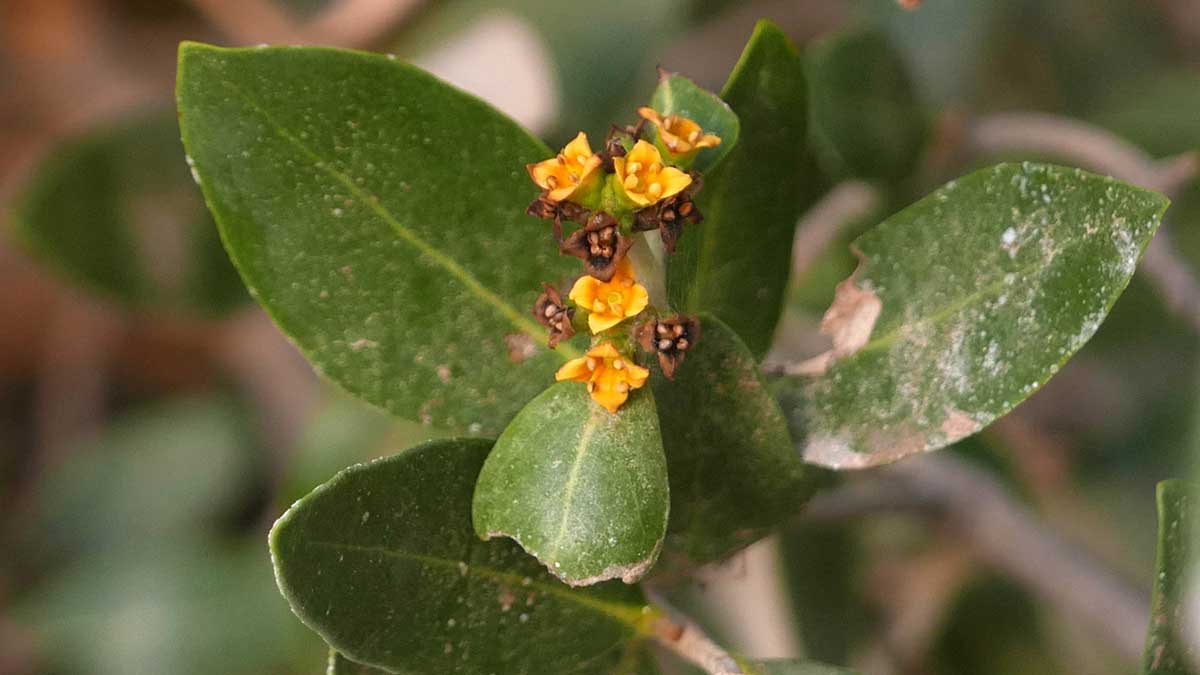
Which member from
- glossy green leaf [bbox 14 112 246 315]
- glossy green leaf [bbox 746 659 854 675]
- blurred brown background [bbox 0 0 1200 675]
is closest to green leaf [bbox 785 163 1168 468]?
glossy green leaf [bbox 746 659 854 675]

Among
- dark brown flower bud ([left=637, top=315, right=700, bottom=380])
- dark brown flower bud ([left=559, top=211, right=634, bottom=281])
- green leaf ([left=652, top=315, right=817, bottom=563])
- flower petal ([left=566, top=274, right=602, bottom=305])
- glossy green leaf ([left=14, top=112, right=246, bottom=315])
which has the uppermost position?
dark brown flower bud ([left=559, top=211, right=634, bottom=281])

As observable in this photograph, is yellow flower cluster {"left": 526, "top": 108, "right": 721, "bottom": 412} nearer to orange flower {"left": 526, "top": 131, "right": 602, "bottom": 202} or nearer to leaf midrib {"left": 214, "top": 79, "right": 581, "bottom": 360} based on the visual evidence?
orange flower {"left": 526, "top": 131, "right": 602, "bottom": 202}

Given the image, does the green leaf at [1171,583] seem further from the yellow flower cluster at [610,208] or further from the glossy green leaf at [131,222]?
the glossy green leaf at [131,222]

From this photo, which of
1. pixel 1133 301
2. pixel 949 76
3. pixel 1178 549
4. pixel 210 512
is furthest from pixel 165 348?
pixel 1178 549

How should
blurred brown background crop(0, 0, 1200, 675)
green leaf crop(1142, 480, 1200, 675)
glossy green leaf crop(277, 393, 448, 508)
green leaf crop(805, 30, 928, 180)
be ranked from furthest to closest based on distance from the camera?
1. glossy green leaf crop(277, 393, 448, 508)
2. blurred brown background crop(0, 0, 1200, 675)
3. green leaf crop(805, 30, 928, 180)
4. green leaf crop(1142, 480, 1200, 675)

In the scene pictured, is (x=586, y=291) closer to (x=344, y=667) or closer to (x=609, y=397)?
(x=609, y=397)

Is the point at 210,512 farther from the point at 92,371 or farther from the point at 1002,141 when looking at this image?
the point at 1002,141
